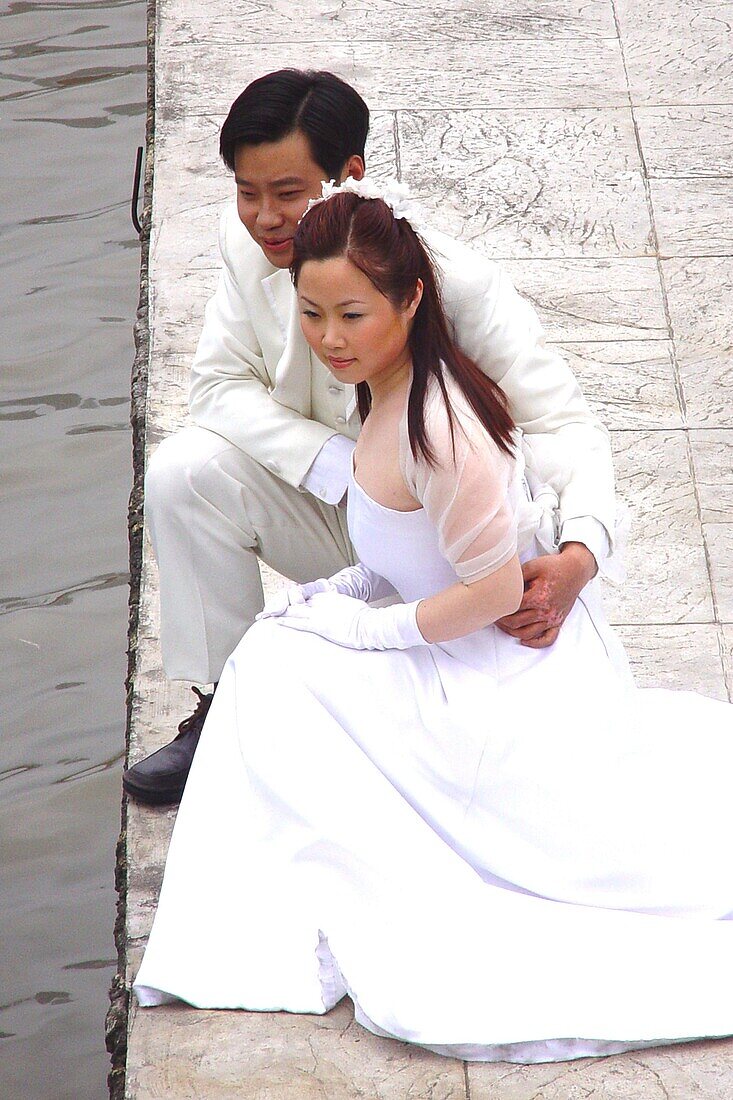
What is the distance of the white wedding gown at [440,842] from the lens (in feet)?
7.80

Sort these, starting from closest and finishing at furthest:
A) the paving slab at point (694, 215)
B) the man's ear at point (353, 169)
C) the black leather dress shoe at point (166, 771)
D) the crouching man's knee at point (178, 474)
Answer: the man's ear at point (353, 169) < the crouching man's knee at point (178, 474) < the black leather dress shoe at point (166, 771) < the paving slab at point (694, 215)

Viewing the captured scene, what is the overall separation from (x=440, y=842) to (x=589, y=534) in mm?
593

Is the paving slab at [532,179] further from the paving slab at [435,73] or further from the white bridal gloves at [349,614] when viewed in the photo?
the white bridal gloves at [349,614]

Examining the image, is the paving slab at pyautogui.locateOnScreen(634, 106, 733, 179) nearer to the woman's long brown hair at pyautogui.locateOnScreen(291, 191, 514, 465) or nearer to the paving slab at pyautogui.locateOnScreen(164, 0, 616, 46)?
the paving slab at pyautogui.locateOnScreen(164, 0, 616, 46)

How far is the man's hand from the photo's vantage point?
257 cm

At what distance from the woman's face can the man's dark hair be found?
15.1 inches

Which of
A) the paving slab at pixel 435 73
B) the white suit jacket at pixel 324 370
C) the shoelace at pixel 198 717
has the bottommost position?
the shoelace at pixel 198 717

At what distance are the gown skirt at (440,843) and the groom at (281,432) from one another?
0.19 meters

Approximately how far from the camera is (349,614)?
259 cm

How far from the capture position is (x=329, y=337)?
2.40 metres

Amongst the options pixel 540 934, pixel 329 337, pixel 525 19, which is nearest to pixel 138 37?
pixel 525 19

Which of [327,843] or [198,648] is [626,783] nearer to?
[327,843]

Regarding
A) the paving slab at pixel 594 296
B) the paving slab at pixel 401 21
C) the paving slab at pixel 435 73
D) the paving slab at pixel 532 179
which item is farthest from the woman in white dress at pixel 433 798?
the paving slab at pixel 401 21

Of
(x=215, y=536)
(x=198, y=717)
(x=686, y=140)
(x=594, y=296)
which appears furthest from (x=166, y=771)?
(x=686, y=140)
